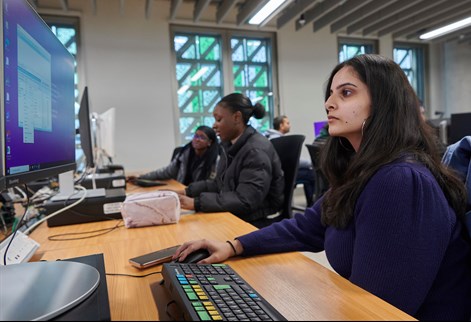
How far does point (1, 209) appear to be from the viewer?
1.37 metres

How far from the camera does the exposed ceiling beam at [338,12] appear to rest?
187 inches

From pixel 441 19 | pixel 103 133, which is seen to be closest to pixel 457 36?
pixel 441 19

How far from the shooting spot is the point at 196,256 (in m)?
0.83

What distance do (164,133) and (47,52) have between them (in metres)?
4.39

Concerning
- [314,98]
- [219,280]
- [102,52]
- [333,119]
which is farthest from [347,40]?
[219,280]

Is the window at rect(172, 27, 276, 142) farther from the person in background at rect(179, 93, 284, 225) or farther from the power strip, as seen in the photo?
the power strip

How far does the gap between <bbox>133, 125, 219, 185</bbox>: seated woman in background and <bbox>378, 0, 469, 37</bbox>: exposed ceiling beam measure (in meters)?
4.19

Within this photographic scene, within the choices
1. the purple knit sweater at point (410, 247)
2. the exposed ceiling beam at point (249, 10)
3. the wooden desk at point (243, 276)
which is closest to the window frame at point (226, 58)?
the exposed ceiling beam at point (249, 10)

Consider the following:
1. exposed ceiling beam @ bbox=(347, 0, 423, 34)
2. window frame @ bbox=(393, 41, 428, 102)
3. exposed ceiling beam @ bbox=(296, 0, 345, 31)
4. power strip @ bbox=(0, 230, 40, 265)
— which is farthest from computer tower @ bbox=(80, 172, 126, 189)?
window frame @ bbox=(393, 41, 428, 102)

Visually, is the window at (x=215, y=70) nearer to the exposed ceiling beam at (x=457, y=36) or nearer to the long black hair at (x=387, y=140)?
the exposed ceiling beam at (x=457, y=36)

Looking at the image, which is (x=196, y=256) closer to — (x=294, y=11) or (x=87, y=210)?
(x=87, y=210)

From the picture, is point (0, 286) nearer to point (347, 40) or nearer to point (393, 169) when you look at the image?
point (393, 169)

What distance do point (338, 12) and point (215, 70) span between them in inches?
81.0

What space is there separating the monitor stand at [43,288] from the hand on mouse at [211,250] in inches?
9.3
